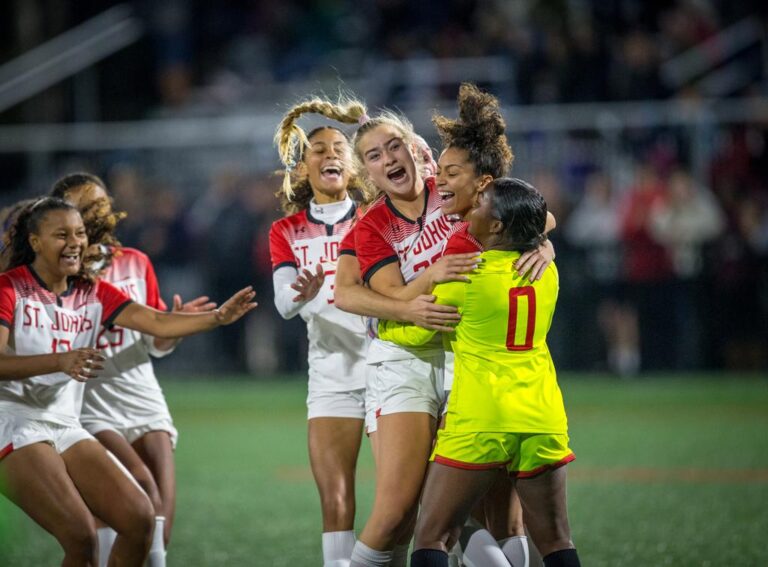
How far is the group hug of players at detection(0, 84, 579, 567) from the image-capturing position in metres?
4.36

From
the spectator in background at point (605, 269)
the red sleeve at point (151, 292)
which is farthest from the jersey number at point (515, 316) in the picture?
the spectator in background at point (605, 269)

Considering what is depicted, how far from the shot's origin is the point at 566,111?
1485 centimetres

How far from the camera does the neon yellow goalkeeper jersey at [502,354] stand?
4301 millimetres

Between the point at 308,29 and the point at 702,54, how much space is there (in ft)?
19.6

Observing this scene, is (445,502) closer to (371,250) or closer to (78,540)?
(371,250)

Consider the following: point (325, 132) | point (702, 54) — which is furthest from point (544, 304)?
point (702, 54)

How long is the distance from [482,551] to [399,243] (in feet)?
4.22

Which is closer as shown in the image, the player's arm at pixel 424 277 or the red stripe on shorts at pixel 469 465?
the red stripe on shorts at pixel 469 465

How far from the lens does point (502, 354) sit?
4.38 m

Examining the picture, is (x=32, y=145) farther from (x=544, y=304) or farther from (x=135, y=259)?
(x=544, y=304)

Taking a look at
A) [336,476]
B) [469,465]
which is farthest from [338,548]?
[469,465]

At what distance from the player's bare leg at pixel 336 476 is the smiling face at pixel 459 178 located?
122 centimetres

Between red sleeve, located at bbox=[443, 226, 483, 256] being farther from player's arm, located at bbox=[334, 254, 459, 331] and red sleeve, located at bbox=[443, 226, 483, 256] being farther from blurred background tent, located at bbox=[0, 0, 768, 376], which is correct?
blurred background tent, located at bbox=[0, 0, 768, 376]

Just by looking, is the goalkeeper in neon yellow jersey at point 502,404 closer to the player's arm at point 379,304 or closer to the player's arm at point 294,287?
the player's arm at point 379,304
